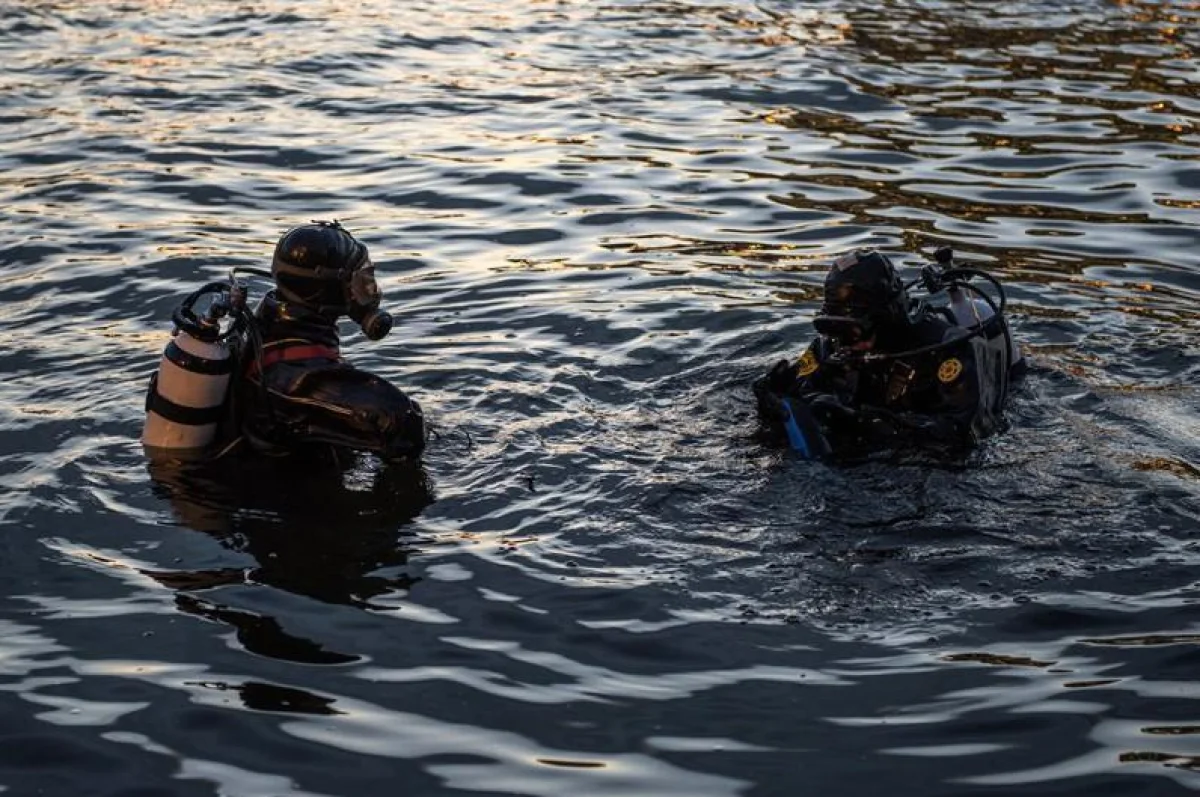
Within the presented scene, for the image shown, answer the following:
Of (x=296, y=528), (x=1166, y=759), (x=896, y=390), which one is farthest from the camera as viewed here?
(x=896, y=390)

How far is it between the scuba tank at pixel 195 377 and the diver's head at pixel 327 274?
0.25 metres

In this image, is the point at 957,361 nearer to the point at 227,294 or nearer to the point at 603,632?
the point at 603,632

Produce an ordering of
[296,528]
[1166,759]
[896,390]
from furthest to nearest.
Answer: [896,390] → [296,528] → [1166,759]

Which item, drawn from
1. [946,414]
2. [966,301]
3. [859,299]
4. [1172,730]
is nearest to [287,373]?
[859,299]

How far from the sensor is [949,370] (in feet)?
26.6

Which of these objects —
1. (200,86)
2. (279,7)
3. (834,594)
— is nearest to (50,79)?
(200,86)

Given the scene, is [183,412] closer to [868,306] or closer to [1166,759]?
[868,306]

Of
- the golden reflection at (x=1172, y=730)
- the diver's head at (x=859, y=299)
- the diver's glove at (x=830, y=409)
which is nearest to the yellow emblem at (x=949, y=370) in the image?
the diver's head at (x=859, y=299)

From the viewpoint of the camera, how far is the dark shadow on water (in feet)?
22.1

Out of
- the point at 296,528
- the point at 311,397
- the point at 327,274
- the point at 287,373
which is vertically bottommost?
the point at 296,528

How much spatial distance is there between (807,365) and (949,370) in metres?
0.75

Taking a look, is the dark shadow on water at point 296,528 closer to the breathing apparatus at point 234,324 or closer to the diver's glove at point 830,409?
the breathing apparatus at point 234,324

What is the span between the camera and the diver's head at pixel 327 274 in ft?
25.2

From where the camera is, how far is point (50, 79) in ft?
54.0
